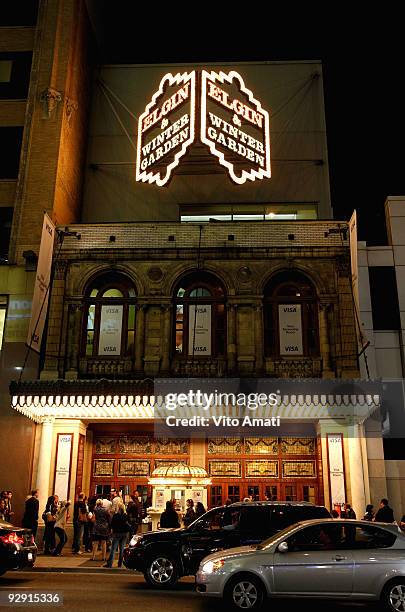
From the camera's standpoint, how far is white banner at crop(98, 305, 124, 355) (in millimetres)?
21844

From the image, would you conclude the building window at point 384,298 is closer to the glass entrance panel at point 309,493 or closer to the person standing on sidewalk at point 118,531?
the glass entrance panel at point 309,493

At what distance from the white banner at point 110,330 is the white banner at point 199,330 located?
268cm

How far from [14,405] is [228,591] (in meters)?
11.5

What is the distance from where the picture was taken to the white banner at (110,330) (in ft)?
71.7

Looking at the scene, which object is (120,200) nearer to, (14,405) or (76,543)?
(14,405)

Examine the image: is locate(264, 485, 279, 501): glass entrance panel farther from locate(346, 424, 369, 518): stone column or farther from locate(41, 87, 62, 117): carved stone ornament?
locate(41, 87, 62, 117): carved stone ornament

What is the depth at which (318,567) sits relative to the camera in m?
9.52

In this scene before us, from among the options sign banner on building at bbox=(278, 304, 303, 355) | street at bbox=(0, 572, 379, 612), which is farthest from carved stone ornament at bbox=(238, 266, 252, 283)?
street at bbox=(0, 572, 379, 612)

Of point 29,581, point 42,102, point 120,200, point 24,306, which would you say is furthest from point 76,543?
point 42,102

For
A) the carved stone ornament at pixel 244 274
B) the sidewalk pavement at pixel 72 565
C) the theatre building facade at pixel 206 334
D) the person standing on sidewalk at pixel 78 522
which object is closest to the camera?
the sidewalk pavement at pixel 72 565

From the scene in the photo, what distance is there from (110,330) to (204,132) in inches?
342

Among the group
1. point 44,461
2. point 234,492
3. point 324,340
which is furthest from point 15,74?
point 234,492

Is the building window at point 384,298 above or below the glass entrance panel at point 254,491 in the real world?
above

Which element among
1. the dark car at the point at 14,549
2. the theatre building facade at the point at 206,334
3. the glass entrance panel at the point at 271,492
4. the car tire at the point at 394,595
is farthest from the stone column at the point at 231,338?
the car tire at the point at 394,595
